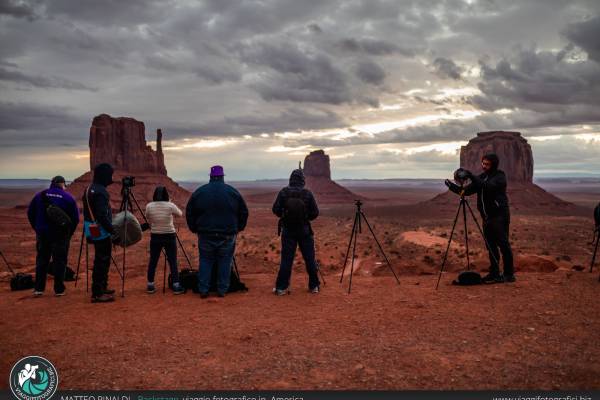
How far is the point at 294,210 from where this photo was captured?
759 centimetres

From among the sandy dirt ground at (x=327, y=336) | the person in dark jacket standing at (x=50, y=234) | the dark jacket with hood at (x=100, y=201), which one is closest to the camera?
the sandy dirt ground at (x=327, y=336)

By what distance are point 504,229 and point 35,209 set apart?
940 centimetres

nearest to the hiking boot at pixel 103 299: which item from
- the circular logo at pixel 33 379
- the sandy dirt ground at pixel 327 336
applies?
the sandy dirt ground at pixel 327 336

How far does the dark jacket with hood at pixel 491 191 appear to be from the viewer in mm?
7707

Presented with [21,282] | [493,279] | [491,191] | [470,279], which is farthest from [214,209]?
[493,279]

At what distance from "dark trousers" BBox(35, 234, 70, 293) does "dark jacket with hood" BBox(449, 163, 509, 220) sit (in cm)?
790

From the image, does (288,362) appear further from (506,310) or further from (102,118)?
(102,118)

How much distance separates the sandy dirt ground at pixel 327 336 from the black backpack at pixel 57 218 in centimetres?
133

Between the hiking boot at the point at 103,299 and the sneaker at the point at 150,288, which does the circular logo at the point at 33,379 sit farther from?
the sneaker at the point at 150,288

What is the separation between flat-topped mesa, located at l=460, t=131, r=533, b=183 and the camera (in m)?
85.4

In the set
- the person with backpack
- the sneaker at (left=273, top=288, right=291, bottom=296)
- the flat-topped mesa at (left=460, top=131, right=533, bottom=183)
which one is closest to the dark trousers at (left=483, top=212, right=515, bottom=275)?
the sneaker at (left=273, top=288, right=291, bottom=296)

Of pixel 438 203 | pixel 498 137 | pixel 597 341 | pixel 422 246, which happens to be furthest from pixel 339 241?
pixel 498 137

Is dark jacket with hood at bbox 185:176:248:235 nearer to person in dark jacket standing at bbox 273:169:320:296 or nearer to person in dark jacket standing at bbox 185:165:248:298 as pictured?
person in dark jacket standing at bbox 185:165:248:298

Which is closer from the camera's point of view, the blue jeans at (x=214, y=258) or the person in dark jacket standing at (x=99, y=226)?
the person in dark jacket standing at (x=99, y=226)
